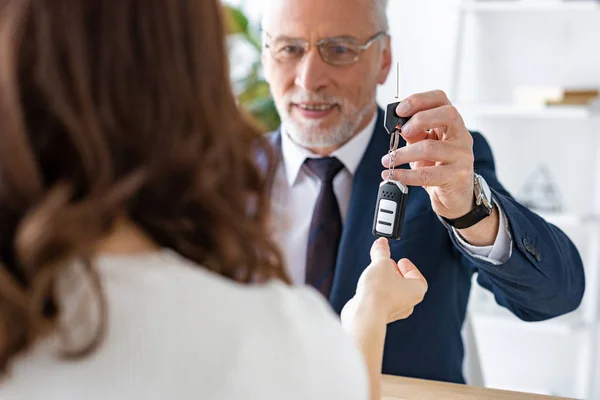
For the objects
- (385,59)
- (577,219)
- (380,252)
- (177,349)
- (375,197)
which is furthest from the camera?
(577,219)

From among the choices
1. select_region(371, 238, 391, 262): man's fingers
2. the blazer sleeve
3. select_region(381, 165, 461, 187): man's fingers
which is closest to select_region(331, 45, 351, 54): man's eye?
the blazer sleeve

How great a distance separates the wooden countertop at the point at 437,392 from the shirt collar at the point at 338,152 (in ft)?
1.73

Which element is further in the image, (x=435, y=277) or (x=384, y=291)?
Answer: (x=435, y=277)

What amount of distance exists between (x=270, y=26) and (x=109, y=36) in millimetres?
1112

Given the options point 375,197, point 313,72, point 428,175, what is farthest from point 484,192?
point 313,72

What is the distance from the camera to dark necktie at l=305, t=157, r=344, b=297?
154 centimetres

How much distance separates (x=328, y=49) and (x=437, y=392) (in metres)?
0.78

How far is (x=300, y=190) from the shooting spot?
5.50ft

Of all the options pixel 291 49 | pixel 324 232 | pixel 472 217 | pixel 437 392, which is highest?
pixel 291 49

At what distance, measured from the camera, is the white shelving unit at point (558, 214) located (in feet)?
8.82

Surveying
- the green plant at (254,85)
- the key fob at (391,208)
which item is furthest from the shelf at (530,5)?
the key fob at (391,208)

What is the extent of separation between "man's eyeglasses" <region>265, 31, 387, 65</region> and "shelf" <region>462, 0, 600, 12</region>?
1.23m

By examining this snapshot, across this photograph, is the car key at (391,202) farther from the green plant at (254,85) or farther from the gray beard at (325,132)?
the green plant at (254,85)

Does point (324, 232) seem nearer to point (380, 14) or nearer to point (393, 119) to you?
Answer: point (393, 119)
